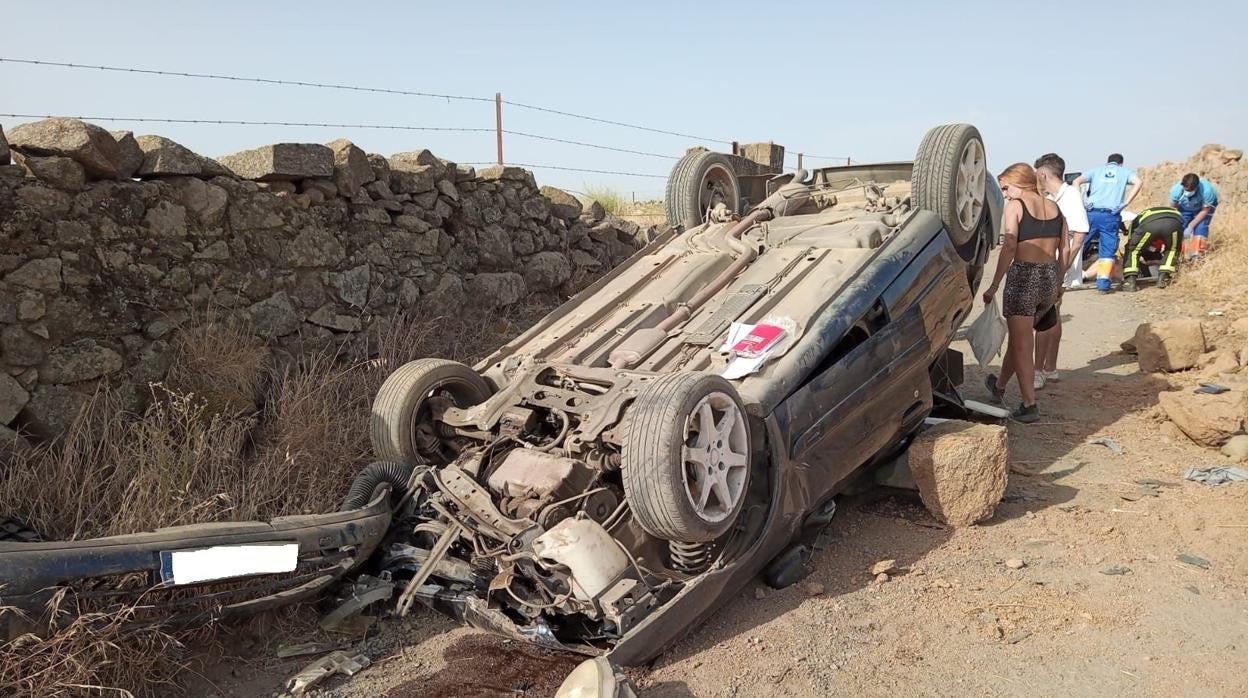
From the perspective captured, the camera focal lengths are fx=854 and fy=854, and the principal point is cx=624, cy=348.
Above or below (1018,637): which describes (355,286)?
above

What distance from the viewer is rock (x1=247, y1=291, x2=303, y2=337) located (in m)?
5.88

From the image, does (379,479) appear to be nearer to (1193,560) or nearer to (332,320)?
(332,320)

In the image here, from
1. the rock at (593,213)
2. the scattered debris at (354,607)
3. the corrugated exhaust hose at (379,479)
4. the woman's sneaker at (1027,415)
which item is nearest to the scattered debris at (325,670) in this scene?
the scattered debris at (354,607)

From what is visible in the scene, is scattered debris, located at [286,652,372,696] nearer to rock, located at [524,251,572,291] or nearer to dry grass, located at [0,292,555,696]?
dry grass, located at [0,292,555,696]

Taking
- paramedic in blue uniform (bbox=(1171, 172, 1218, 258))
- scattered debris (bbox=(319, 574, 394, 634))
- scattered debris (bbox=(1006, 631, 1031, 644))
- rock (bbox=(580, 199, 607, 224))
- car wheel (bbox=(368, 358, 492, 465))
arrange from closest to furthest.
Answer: scattered debris (bbox=(1006, 631, 1031, 644)) → scattered debris (bbox=(319, 574, 394, 634)) → car wheel (bbox=(368, 358, 492, 465)) → rock (bbox=(580, 199, 607, 224)) → paramedic in blue uniform (bbox=(1171, 172, 1218, 258))

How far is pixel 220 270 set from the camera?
5.70 m

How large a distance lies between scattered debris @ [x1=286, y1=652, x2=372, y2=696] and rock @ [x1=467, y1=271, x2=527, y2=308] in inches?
167

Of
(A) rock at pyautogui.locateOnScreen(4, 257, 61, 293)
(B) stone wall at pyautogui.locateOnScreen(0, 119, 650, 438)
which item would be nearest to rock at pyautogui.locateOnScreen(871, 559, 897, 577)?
(B) stone wall at pyautogui.locateOnScreen(0, 119, 650, 438)

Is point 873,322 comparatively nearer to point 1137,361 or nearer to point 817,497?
point 817,497

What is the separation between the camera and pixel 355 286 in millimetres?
6551

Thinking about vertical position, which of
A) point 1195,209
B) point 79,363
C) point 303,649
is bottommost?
point 303,649

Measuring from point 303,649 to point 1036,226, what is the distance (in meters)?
5.71

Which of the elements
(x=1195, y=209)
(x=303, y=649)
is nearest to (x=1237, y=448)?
(x=303, y=649)

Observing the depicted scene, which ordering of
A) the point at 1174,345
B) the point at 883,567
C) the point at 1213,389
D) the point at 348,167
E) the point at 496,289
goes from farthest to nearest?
1. the point at 496,289
2. the point at 1174,345
3. the point at 348,167
4. the point at 1213,389
5. the point at 883,567
